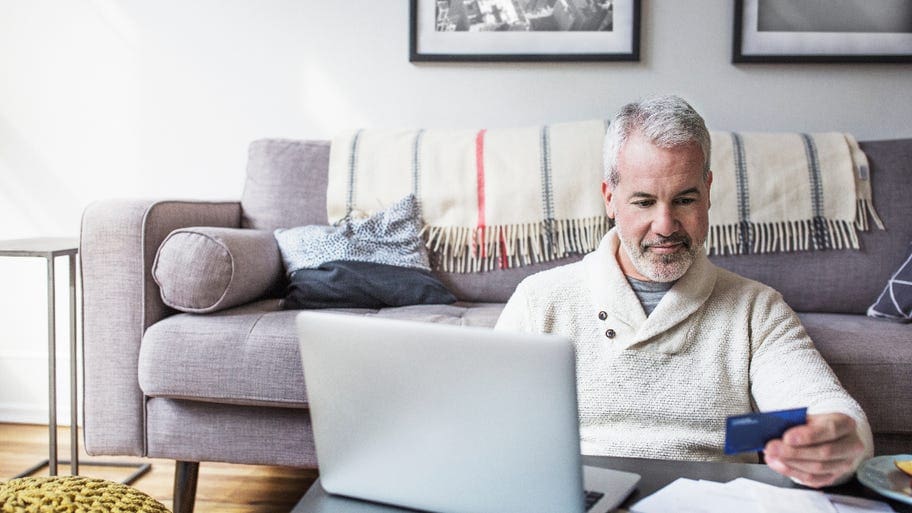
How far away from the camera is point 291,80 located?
2619 mm

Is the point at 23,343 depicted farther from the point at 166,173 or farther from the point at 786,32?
the point at 786,32

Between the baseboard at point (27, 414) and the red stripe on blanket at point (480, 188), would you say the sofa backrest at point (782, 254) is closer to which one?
the red stripe on blanket at point (480, 188)

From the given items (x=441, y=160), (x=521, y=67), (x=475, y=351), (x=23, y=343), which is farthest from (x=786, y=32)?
(x=23, y=343)

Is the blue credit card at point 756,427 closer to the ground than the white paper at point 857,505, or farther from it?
farther from it

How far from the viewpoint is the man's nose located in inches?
44.3

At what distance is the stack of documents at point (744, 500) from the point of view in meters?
0.75

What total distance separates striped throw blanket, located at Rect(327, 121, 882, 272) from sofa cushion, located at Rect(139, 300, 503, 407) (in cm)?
62

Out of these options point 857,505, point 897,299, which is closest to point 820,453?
point 857,505

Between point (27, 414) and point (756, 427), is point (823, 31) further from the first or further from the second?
point (27, 414)

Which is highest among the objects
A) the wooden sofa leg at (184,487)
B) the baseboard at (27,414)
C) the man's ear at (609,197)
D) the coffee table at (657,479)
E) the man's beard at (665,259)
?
the man's ear at (609,197)

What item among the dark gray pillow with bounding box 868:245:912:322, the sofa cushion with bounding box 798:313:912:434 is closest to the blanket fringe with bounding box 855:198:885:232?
the dark gray pillow with bounding box 868:245:912:322

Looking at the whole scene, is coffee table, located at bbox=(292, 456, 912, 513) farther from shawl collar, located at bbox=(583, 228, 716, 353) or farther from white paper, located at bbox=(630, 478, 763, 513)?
shawl collar, located at bbox=(583, 228, 716, 353)

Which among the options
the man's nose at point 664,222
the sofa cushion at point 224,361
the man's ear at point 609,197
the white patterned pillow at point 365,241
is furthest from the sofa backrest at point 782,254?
the man's nose at point 664,222

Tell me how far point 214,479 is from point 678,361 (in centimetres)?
137
